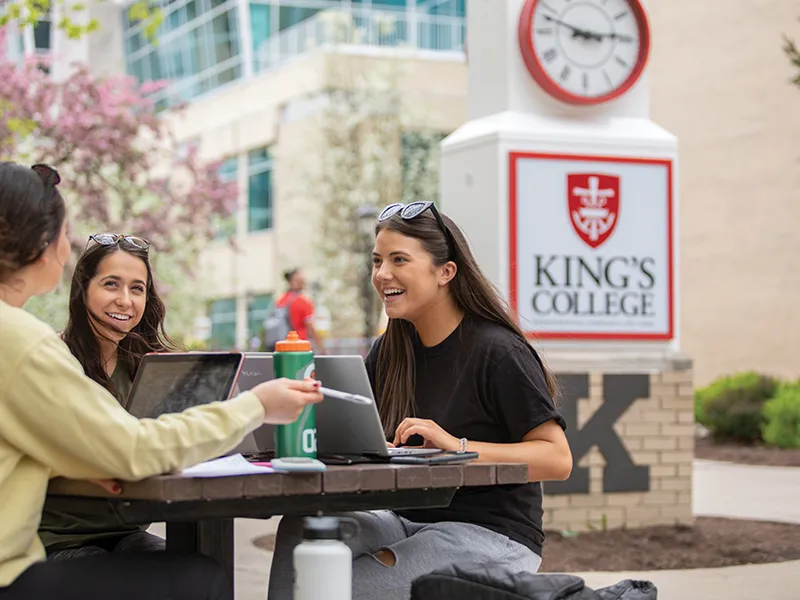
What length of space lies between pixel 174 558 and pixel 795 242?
19601 millimetres

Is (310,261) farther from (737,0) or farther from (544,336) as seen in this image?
(544,336)

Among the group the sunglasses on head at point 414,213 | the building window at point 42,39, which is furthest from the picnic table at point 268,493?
the building window at point 42,39

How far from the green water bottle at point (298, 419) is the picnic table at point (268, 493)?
0.36 ft

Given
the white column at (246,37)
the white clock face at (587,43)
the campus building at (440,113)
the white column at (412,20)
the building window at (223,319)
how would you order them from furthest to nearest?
the building window at (223,319)
the white column at (246,37)
the white column at (412,20)
the campus building at (440,113)
the white clock face at (587,43)

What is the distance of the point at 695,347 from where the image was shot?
23.5m

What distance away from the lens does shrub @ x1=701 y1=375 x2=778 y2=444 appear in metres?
17.8

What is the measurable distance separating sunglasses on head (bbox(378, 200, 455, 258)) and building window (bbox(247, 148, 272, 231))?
34.4 metres

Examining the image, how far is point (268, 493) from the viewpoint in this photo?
3.21 meters

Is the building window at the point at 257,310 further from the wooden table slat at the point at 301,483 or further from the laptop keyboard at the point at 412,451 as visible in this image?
the wooden table slat at the point at 301,483

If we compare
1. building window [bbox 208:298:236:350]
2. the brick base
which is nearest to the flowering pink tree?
the brick base

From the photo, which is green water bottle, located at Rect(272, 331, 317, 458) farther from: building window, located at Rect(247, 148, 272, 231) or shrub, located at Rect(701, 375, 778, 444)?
building window, located at Rect(247, 148, 272, 231)

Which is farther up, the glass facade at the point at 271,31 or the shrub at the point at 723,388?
the glass facade at the point at 271,31

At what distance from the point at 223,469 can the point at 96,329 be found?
5.06 ft

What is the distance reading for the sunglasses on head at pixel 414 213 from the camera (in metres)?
4.38
